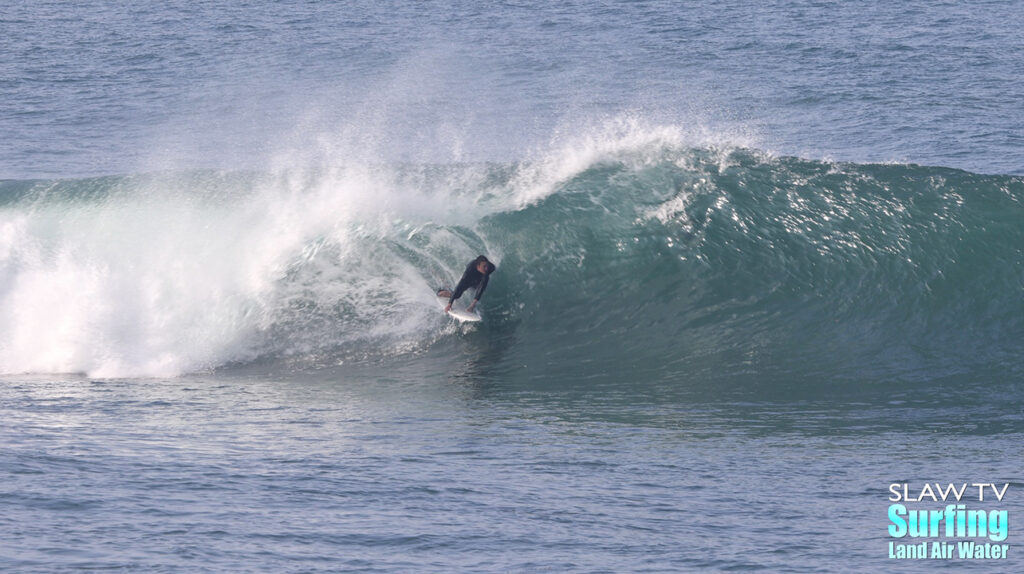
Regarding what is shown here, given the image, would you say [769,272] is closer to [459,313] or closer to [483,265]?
[483,265]

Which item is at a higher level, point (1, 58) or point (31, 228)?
point (1, 58)

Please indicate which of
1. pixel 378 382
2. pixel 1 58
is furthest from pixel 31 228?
pixel 1 58

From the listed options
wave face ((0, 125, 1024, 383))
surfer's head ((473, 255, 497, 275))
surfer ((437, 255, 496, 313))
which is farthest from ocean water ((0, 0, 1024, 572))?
surfer's head ((473, 255, 497, 275))

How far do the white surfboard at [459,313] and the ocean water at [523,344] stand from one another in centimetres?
14

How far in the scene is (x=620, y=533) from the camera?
7.12m

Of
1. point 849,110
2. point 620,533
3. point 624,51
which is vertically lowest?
point 620,533

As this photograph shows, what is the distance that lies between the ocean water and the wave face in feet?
0.15

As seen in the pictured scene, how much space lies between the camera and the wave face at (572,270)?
1223 centimetres

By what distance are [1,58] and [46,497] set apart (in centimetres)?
3362

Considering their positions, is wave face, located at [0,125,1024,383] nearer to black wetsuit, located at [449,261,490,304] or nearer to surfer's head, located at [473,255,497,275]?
black wetsuit, located at [449,261,490,304]

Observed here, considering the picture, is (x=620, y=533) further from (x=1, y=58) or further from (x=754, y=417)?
(x=1, y=58)

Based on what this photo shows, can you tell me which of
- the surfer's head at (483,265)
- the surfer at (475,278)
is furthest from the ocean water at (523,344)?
the surfer's head at (483,265)

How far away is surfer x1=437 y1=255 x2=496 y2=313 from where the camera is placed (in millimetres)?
12406

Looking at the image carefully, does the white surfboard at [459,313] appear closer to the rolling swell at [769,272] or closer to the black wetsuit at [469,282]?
the black wetsuit at [469,282]
